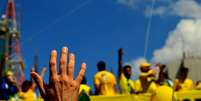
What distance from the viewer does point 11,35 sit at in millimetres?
51750

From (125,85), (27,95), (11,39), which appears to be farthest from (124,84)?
(11,39)

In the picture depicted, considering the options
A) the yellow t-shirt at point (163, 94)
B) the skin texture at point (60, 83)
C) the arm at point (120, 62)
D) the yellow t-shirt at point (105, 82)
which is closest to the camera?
the skin texture at point (60, 83)

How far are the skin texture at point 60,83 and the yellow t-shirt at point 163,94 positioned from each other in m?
7.08

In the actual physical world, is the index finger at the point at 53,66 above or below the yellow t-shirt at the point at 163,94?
above

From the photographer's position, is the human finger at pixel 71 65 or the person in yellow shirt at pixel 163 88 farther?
the person in yellow shirt at pixel 163 88

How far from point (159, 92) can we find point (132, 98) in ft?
2.03

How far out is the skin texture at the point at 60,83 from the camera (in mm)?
2977

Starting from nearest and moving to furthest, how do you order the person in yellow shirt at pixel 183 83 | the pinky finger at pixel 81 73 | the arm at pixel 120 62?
the pinky finger at pixel 81 73 < the person in yellow shirt at pixel 183 83 < the arm at pixel 120 62

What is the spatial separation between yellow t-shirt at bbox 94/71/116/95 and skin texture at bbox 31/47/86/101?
7.96 meters

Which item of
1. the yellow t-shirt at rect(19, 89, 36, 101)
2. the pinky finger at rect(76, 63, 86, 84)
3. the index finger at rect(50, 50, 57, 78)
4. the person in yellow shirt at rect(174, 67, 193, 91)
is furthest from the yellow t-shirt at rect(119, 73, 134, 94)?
the index finger at rect(50, 50, 57, 78)

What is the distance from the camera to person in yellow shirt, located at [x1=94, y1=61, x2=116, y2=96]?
11031 mm

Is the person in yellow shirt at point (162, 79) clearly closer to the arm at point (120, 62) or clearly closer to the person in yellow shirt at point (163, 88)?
the person in yellow shirt at point (163, 88)

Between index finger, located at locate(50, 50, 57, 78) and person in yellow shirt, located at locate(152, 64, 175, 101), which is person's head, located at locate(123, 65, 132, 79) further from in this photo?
index finger, located at locate(50, 50, 57, 78)

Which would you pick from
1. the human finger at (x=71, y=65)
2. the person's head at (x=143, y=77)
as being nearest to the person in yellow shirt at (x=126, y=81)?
the person's head at (x=143, y=77)
